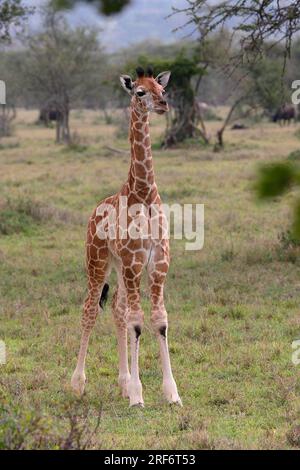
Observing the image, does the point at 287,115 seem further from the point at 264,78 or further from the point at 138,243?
the point at 138,243

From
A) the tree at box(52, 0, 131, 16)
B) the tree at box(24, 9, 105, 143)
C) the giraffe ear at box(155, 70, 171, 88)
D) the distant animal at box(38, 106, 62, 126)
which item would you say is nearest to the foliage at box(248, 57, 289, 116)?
the tree at box(24, 9, 105, 143)

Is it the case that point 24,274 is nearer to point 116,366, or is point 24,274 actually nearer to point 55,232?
point 55,232

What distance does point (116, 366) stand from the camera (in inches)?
284

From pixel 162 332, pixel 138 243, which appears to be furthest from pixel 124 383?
pixel 138 243

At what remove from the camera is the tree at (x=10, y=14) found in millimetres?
14734

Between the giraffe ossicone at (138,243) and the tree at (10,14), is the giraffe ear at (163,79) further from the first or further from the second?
the tree at (10,14)

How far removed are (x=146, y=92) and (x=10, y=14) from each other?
369 inches

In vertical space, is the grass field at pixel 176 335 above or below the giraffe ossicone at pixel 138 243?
below

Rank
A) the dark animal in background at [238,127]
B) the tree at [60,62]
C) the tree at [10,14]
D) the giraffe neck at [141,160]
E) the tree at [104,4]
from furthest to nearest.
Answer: the dark animal in background at [238,127]
the tree at [60,62]
the tree at [10,14]
the giraffe neck at [141,160]
the tree at [104,4]

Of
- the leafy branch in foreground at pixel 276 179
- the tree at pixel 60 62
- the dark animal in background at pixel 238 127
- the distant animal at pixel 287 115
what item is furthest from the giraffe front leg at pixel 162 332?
the dark animal in background at pixel 238 127

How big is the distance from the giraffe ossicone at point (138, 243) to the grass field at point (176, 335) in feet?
0.66

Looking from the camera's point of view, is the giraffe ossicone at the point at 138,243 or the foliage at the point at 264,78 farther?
the foliage at the point at 264,78

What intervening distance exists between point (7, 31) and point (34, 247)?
4.58m

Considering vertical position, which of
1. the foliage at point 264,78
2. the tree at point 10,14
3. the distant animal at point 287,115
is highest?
the tree at point 10,14
